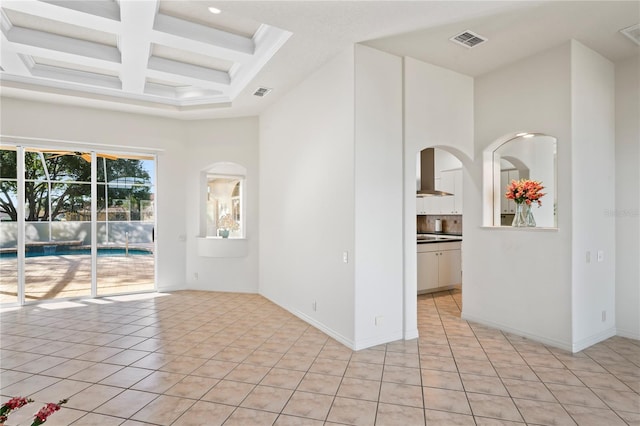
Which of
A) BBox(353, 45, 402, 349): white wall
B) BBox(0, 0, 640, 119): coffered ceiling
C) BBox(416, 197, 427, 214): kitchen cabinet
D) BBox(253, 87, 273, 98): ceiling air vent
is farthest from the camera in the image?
BBox(416, 197, 427, 214): kitchen cabinet

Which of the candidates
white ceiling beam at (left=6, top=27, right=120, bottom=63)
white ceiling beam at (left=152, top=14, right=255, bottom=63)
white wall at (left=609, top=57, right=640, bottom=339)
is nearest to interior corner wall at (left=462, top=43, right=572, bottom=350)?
white wall at (left=609, top=57, right=640, bottom=339)

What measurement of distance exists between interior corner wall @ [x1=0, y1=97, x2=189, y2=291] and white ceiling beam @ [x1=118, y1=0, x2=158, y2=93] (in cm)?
100

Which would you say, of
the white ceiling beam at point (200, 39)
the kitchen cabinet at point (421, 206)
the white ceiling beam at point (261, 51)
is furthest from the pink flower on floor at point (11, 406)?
the kitchen cabinet at point (421, 206)

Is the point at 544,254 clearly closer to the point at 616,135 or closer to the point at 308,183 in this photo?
the point at 616,135

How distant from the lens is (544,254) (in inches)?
140

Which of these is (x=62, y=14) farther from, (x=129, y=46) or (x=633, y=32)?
(x=633, y=32)

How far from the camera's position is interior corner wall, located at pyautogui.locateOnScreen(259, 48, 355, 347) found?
11.7ft

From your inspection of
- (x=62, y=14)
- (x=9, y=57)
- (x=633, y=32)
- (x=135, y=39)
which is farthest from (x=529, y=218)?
(x=9, y=57)

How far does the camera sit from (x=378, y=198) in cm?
358

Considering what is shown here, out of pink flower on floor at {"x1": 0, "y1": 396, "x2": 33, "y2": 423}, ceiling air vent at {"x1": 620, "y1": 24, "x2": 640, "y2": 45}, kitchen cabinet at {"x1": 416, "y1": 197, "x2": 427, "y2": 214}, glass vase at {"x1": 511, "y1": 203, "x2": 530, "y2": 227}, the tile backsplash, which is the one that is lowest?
pink flower on floor at {"x1": 0, "y1": 396, "x2": 33, "y2": 423}

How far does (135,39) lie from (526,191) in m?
4.59

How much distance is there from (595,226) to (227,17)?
4395 mm

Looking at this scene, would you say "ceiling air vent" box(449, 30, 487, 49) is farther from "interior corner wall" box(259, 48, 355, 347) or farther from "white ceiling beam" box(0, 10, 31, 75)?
"white ceiling beam" box(0, 10, 31, 75)

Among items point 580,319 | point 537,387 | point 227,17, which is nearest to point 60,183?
point 227,17
